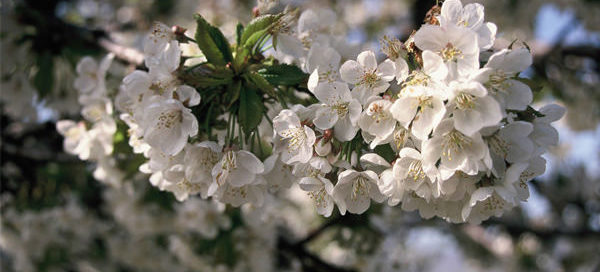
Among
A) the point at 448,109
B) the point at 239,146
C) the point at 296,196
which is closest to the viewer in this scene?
the point at 448,109

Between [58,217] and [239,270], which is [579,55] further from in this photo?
[58,217]

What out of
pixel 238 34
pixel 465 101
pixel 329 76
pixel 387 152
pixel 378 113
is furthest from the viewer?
pixel 238 34

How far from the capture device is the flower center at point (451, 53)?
1.20 metres

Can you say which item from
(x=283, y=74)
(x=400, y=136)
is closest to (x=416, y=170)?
(x=400, y=136)

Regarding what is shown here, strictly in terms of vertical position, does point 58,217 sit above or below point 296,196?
above

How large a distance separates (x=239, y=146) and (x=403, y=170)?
21.7 inches

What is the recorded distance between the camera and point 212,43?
1.55m

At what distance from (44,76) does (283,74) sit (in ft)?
5.85

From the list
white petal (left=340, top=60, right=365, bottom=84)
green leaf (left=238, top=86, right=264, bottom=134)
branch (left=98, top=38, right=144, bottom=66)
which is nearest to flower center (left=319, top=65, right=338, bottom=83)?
white petal (left=340, top=60, right=365, bottom=84)

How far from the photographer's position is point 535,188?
593 cm

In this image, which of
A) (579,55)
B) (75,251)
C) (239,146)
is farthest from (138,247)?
(579,55)

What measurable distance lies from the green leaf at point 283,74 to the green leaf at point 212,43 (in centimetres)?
14

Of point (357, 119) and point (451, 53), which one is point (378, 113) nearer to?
point (357, 119)

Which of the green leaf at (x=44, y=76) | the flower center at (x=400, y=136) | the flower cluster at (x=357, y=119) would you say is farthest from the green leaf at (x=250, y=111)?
the green leaf at (x=44, y=76)
